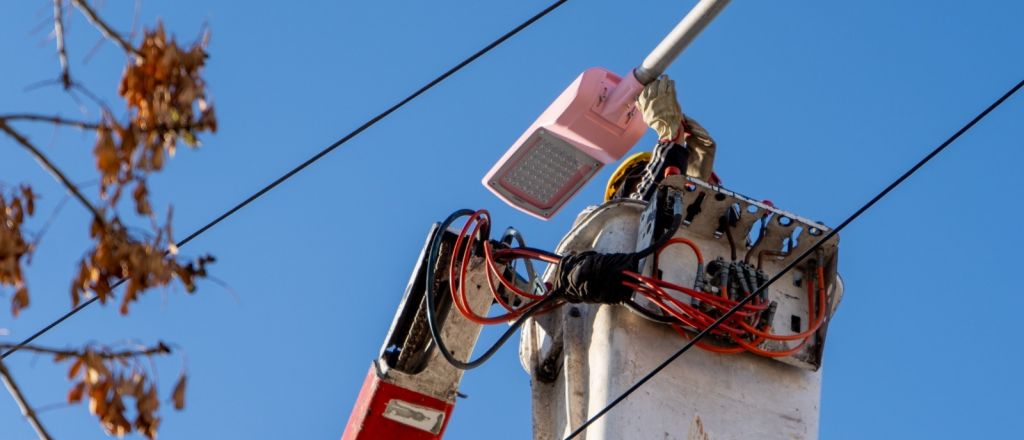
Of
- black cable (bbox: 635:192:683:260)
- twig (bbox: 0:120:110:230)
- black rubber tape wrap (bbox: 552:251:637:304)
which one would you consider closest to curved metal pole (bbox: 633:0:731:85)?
black cable (bbox: 635:192:683:260)

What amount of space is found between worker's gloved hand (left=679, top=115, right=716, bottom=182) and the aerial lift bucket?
0.47 m

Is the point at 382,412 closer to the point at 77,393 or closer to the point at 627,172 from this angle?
the point at 627,172

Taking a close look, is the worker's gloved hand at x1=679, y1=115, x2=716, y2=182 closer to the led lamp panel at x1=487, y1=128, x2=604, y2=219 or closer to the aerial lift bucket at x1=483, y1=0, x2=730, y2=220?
the aerial lift bucket at x1=483, y1=0, x2=730, y2=220

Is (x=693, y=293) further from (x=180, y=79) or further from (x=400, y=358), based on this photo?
(x=180, y=79)

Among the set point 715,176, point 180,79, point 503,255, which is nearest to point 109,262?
point 180,79

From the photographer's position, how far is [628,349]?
6582mm

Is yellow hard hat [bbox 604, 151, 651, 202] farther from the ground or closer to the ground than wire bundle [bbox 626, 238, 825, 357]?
farther from the ground

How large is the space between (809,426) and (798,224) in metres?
0.93

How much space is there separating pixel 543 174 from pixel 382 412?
1.40 metres

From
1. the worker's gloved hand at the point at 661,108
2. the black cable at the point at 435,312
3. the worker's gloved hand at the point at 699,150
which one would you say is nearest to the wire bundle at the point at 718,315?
the black cable at the point at 435,312

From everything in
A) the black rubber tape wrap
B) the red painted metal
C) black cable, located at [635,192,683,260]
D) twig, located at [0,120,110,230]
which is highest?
black cable, located at [635,192,683,260]

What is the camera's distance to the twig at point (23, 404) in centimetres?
347

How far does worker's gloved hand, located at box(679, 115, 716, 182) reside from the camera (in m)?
7.75

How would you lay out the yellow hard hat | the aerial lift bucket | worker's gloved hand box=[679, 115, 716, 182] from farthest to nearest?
the yellow hard hat
worker's gloved hand box=[679, 115, 716, 182]
the aerial lift bucket
